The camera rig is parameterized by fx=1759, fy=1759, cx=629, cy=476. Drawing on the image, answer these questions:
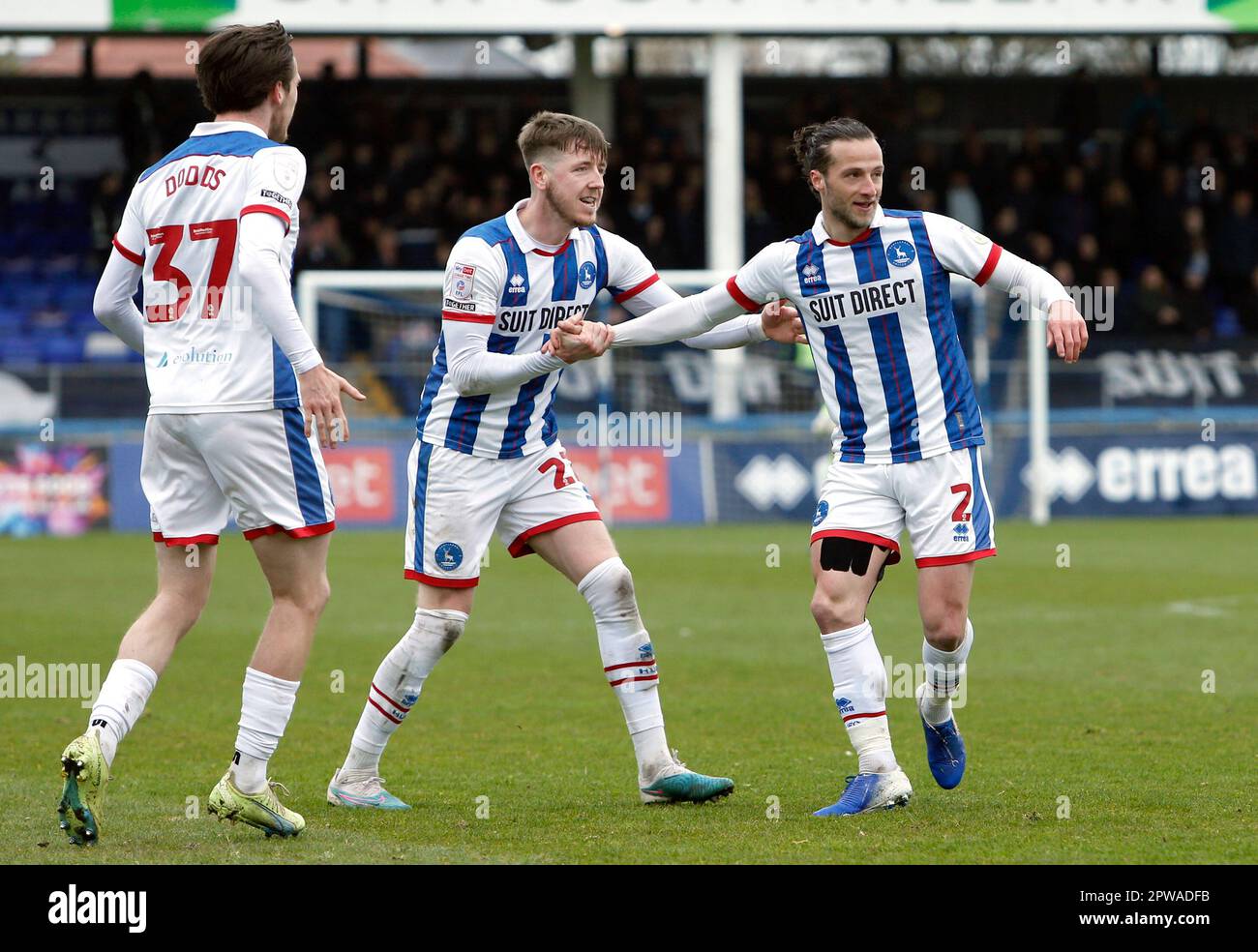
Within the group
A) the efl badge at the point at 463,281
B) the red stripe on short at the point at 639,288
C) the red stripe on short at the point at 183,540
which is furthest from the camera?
the red stripe on short at the point at 639,288

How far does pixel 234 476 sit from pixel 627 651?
1507mm

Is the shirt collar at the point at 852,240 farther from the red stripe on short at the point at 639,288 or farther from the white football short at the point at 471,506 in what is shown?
the white football short at the point at 471,506

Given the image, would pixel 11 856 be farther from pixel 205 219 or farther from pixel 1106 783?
pixel 1106 783

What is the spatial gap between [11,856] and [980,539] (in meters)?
3.05

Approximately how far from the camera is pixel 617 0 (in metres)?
22.1

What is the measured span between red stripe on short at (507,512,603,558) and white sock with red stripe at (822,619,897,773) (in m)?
0.91

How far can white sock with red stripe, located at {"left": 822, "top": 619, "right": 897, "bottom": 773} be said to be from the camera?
5.52 meters

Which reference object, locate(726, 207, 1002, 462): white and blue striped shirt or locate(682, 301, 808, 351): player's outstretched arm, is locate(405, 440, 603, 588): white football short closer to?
locate(682, 301, 808, 351): player's outstretched arm

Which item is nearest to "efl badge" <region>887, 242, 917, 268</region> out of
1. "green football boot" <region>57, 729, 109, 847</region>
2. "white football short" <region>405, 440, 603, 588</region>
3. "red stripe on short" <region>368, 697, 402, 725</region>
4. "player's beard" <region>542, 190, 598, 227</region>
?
"player's beard" <region>542, 190, 598, 227</region>

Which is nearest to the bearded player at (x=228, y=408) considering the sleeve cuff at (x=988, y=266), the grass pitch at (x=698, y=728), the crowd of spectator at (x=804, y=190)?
the grass pitch at (x=698, y=728)

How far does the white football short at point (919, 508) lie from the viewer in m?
5.60

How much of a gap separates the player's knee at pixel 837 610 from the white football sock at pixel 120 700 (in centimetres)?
206

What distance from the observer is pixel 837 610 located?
18.3 feet
